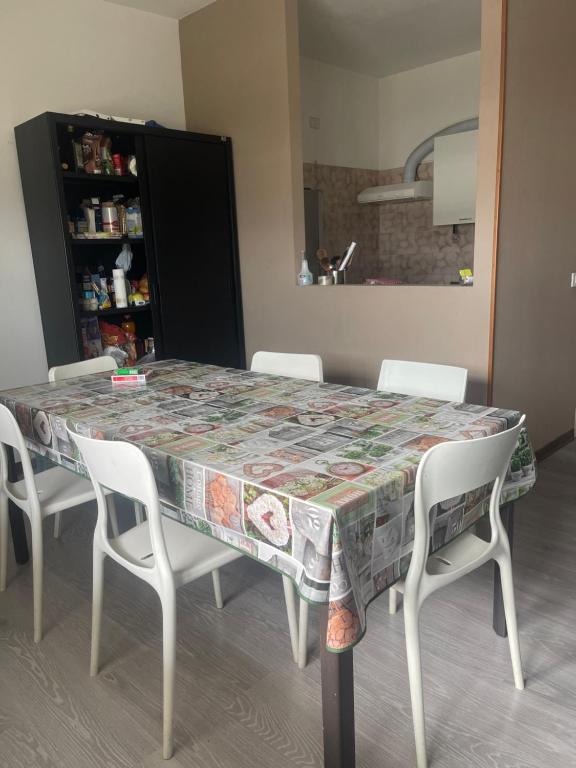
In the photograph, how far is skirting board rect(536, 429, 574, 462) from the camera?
10.4 ft

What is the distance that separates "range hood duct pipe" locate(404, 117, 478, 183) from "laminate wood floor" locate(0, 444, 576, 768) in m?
3.37

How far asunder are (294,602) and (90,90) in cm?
314

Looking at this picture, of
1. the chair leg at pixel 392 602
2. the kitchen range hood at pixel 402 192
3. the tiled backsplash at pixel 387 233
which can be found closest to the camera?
the chair leg at pixel 392 602

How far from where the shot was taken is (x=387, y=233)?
502 cm

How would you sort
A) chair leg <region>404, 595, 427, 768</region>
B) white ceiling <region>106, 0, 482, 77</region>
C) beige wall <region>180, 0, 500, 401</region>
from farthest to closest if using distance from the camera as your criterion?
white ceiling <region>106, 0, 482, 77</region>
beige wall <region>180, 0, 500, 401</region>
chair leg <region>404, 595, 427, 768</region>

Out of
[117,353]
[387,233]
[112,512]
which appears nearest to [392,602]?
[112,512]

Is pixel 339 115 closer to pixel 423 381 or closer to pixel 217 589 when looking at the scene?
pixel 423 381

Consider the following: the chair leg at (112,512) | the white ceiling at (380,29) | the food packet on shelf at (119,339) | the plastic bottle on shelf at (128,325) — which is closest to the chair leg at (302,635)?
the chair leg at (112,512)

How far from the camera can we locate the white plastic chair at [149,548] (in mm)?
1369

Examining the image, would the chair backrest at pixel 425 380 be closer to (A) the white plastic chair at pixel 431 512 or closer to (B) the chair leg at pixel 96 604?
(A) the white plastic chair at pixel 431 512

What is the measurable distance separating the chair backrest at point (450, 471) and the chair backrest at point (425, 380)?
0.64 metres

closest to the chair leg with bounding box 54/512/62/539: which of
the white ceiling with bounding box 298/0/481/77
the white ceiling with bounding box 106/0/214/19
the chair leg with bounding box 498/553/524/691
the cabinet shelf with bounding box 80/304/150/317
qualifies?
the cabinet shelf with bounding box 80/304/150/317

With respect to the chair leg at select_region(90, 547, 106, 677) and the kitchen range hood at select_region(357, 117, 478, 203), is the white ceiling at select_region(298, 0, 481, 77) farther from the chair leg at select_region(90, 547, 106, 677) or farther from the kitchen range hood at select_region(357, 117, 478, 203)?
the chair leg at select_region(90, 547, 106, 677)

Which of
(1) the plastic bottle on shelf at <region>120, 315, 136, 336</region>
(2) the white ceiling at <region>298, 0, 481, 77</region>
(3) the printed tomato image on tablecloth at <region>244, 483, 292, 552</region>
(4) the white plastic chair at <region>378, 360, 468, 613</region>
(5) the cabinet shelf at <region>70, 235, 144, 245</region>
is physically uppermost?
(2) the white ceiling at <region>298, 0, 481, 77</region>
